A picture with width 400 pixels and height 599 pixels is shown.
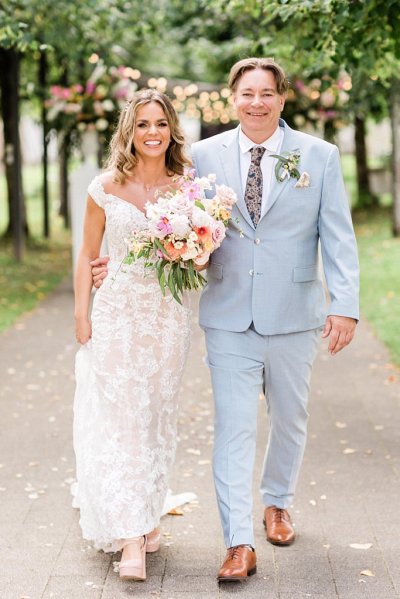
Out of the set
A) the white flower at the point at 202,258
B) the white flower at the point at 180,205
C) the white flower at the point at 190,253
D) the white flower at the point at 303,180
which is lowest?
the white flower at the point at 202,258

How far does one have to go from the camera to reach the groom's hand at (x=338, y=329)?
466 centimetres

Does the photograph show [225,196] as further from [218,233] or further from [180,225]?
[180,225]

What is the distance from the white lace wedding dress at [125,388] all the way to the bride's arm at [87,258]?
5cm

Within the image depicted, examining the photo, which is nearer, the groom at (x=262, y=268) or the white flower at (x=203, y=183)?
the white flower at (x=203, y=183)

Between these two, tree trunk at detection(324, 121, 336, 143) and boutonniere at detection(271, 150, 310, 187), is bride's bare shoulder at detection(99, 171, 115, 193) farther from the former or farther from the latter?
tree trunk at detection(324, 121, 336, 143)

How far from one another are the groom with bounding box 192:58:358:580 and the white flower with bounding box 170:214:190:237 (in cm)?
38

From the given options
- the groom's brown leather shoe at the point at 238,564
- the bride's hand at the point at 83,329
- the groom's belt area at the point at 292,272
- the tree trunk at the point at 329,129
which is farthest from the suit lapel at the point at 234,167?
the tree trunk at the point at 329,129

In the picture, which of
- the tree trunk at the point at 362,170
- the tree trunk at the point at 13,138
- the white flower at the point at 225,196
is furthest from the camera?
the tree trunk at the point at 362,170

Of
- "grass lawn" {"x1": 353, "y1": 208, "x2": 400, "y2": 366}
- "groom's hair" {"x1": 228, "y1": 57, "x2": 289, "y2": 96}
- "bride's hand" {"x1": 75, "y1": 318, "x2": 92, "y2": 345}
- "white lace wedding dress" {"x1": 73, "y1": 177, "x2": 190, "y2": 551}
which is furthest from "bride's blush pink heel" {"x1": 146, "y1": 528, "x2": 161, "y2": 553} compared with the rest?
"grass lawn" {"x1": 353, "y1": 208, "x2": 400, "y2": 366}

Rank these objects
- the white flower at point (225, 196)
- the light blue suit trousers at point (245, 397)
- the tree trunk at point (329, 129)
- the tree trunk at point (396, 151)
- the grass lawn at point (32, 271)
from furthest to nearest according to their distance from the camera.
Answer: the tree trunk at point (329, 129) < the tree trunk at point (396, 151) < the grass lawn at point (32, 271) < the light blue suit trousers at point (245, 397) < the white flower at point (225, 196)

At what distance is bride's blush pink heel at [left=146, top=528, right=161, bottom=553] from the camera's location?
495cm

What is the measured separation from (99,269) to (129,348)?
0.41 metres

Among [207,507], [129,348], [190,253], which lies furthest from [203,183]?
[207,507]

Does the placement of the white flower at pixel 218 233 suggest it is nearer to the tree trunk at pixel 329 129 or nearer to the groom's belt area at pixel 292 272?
the groom's belt area at pixel 292 272
